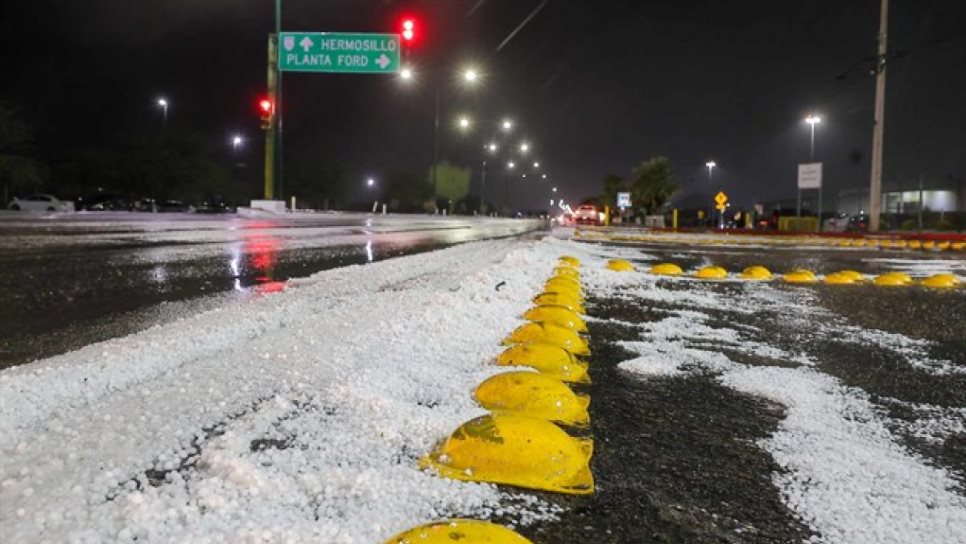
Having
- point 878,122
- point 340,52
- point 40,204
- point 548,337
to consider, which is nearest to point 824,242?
point 878,122

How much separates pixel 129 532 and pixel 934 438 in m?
2.93

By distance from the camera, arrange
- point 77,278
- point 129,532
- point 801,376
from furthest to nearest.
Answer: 1. point 77,278
2. point 801,376
3. point 129,532

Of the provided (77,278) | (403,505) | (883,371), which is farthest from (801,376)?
(77,278)

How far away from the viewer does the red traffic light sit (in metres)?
21.9

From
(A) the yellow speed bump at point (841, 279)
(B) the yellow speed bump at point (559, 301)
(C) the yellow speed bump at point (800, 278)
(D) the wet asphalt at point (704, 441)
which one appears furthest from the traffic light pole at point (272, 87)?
(D) the wet asphalt at point (704, 441)

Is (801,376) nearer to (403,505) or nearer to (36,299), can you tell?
(403,505)

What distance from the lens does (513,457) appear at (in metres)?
2.25

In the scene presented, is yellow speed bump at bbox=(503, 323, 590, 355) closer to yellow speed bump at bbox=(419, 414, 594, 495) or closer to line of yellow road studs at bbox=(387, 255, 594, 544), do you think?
line of yellow road studs at bbox=(387, 255, 594, 544)

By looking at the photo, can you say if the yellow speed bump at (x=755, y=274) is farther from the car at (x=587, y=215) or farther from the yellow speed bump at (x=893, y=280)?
the car at (x=587, y=215)

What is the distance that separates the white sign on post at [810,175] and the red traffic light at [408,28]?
918 inches

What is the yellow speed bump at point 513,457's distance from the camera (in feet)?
7.15

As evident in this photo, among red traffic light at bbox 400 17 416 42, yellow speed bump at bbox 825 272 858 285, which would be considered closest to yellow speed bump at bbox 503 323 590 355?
yellow speed bump at bbox 825 272 858 285

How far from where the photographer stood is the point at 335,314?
4586 millimetres

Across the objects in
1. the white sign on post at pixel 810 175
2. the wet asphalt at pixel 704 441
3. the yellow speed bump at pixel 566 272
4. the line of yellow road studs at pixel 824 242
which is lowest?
the wet asphalt at pixel 704 441
